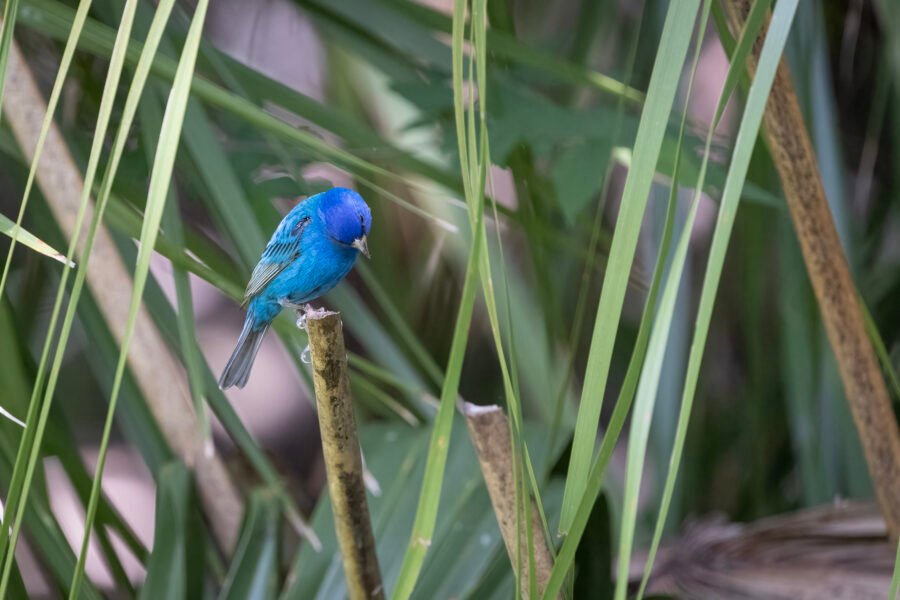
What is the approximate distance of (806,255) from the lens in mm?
1131

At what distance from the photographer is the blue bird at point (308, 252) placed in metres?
1.14

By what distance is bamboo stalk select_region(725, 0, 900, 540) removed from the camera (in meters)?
1.05

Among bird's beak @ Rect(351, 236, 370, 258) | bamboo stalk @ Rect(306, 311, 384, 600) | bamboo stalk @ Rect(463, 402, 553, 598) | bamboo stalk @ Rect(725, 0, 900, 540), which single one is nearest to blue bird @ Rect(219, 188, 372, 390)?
bird's beak @ Rect(351, 236, 370, 258)

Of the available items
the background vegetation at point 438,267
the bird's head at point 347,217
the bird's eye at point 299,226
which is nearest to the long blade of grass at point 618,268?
the background vegetation at point 438,267

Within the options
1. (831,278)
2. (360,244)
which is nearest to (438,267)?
(360,244)

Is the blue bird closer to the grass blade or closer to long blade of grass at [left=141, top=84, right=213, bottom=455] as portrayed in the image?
long blade of grass at [left=141, top=84, right=213, bottom=455]

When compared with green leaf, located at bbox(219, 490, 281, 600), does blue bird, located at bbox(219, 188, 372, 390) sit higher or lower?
higher

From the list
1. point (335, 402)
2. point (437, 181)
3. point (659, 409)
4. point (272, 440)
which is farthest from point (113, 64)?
point (272, 440)

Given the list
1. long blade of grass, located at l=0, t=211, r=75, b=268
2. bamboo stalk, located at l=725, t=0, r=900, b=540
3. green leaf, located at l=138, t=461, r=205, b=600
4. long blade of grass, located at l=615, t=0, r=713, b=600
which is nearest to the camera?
long blade of grass, located at l=615, t=0, r=713, b=600

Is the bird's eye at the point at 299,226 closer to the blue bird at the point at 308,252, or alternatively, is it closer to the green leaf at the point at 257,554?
the blue bird at the point at 308,252

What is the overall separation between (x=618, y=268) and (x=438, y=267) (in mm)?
1540

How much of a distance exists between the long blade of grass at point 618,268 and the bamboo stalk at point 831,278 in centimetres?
40

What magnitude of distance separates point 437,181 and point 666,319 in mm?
821

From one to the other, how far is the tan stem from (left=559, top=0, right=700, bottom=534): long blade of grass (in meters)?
0.77
